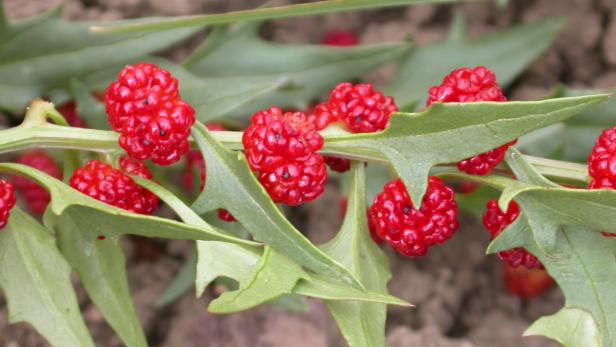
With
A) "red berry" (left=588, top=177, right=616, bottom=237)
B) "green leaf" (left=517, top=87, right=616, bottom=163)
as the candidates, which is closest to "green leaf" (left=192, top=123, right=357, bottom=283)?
"red berry" (left=588, top=177, right=616, bottom=237)

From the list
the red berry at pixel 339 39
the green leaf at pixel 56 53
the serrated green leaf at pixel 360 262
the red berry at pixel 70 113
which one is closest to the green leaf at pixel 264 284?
the serrated green leaf at pixel 360 262

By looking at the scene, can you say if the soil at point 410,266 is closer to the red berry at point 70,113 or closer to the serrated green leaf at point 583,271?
the red berry at point 70,113

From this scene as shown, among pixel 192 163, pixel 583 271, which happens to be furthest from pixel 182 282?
pixel 583 271

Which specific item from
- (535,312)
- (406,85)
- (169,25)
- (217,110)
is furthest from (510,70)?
(169,25)

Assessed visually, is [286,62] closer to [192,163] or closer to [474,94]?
[192,163]

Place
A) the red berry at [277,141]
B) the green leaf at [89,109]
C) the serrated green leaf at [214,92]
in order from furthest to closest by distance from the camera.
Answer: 1. the green leaf at [89,109]
2. the serrated green leaf at [214,92]
3. the red berry at [277,141]

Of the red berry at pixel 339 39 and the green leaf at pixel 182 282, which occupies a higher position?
the red berry at pixel 339 39
